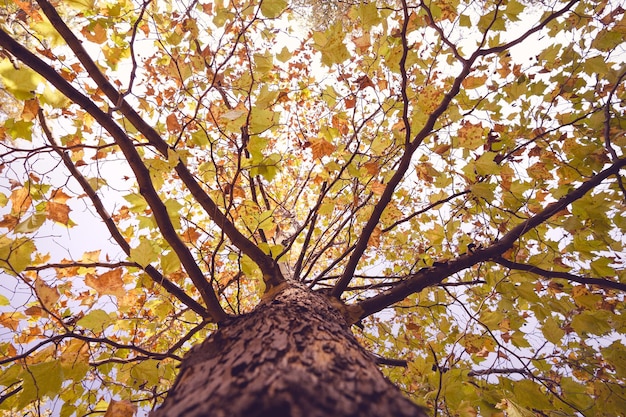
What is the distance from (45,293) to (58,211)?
656 mm

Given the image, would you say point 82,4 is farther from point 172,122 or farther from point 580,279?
point 580,279

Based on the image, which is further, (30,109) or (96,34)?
(96,34)

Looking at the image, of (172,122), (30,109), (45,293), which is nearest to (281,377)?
(45,293)

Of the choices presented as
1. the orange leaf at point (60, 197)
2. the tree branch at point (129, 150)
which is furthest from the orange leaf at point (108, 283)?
the orange leaf at point (60, 197)

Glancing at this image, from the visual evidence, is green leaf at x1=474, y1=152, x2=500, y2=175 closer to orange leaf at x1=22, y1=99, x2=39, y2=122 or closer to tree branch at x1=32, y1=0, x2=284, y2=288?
tree branch at x1=32, y1=0, x2=284, y2=288

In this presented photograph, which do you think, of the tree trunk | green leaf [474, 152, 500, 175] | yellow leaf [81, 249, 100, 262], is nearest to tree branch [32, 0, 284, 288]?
the tree trunk

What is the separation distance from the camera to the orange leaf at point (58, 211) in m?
1.80

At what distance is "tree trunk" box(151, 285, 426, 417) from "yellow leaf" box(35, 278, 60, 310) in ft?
2.87

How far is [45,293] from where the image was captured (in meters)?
1.39

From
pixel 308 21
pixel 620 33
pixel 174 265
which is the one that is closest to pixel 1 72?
pixel 174 265

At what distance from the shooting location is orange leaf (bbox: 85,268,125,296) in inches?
58.5

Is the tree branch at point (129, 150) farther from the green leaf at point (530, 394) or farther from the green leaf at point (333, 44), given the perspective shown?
the green leaf at point (530, 394)

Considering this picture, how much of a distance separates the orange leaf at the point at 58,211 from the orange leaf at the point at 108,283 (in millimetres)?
633

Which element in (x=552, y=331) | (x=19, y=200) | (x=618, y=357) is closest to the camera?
(x=19, y=200)
